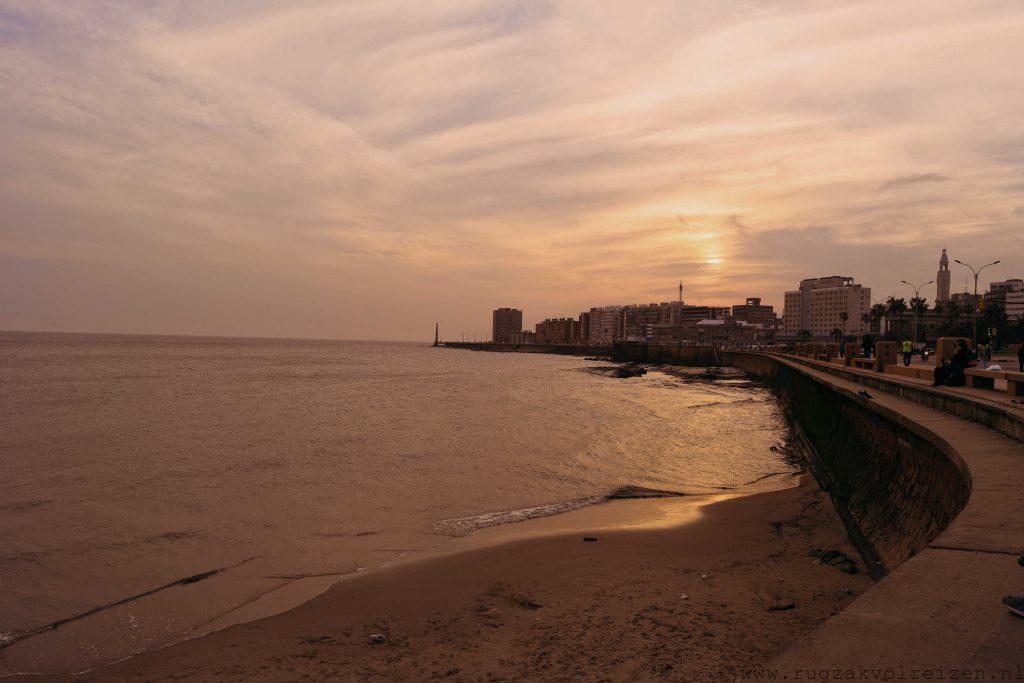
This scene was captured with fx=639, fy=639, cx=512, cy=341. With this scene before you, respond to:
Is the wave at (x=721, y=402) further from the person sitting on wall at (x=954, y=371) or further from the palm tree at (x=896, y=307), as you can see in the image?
the palm tree at (x=896, y=307)

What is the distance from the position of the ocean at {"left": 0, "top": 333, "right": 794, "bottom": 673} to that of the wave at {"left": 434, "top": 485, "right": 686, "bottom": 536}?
72mm

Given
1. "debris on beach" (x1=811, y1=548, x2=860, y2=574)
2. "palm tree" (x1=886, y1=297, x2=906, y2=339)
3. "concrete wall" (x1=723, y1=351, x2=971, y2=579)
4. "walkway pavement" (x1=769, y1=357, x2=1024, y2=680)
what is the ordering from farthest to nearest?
"palm tree" (x1=886, y1=297, x2=906, y2=339), "debris on beach" (x1=811, y1=548, x2=860, y2=574), "concrete wall" (x1=723, y1=351, x2=971, y2=579), "walkway pavement" (x1=769, y1=357, x2=1024, y2=680)

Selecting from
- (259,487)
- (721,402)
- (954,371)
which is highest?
(954,371)

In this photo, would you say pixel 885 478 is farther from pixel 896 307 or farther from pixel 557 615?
pixel 896 307

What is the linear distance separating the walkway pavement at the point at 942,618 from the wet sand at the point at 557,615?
1.85m

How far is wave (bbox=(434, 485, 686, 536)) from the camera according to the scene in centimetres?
1216

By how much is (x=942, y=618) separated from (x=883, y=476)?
9074 mm

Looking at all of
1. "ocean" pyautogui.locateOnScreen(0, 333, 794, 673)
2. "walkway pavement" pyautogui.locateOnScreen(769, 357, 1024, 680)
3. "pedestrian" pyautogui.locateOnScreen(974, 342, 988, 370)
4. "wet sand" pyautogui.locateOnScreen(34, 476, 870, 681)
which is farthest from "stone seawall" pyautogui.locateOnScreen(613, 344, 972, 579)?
"pedestrian" pyautogui.locateOnScreen(974, 342, 988, 370)

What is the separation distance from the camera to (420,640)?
6.85 meters

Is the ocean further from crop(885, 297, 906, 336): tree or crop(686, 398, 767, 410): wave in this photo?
crop(885, 297, 906, 336): tree

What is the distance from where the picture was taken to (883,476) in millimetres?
11664

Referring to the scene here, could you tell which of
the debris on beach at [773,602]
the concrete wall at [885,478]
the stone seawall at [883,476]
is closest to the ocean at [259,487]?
the stone seawall at [883,476]

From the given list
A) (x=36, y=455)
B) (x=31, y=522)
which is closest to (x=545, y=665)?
(x=31, y=522)

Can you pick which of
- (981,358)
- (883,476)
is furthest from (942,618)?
(981,358)
